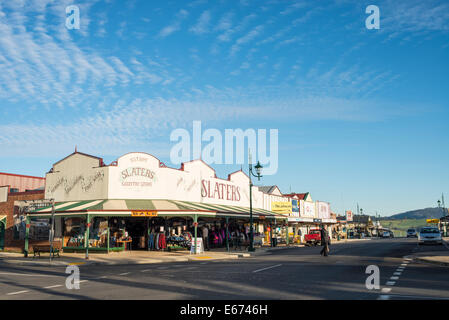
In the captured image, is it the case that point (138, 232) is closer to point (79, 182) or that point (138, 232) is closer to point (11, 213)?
point (79, 182)

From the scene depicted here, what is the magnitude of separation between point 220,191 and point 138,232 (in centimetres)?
940

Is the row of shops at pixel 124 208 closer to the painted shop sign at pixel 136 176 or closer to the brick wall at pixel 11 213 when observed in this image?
the painted shop sign at pixel 136 176

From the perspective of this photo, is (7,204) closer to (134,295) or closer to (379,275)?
(134,295)

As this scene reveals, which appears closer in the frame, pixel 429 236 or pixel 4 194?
pixel 4 194

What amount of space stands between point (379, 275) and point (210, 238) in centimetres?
2379

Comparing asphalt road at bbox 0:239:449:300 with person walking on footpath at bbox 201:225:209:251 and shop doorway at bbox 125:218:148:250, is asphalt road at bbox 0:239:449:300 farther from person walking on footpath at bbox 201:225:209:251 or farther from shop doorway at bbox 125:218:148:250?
person walking on footpath at bbox 201:225:209:251

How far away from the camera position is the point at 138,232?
1287 inches

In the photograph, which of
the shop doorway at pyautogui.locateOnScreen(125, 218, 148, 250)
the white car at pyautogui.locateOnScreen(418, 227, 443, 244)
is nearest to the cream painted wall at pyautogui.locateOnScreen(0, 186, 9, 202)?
the shop doorway at pyautogui.locateOnScreen(125, 218, 148, 250)

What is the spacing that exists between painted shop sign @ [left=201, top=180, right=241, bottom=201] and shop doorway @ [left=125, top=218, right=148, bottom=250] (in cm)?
607

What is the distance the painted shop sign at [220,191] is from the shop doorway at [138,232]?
6070 millimetres

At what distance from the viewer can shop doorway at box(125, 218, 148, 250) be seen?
32.3 m

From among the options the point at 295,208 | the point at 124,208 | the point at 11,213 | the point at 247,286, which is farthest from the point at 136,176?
the point at 295,208

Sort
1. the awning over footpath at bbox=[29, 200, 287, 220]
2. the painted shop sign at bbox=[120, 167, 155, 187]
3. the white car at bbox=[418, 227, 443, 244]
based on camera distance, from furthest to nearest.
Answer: the white car at bbox=[418, 227, 443, 244] < the painted shop sign at bbox=[120, 167, 155, 187] < the awning over footpath at bbox=[29, 200, 287, 220]
